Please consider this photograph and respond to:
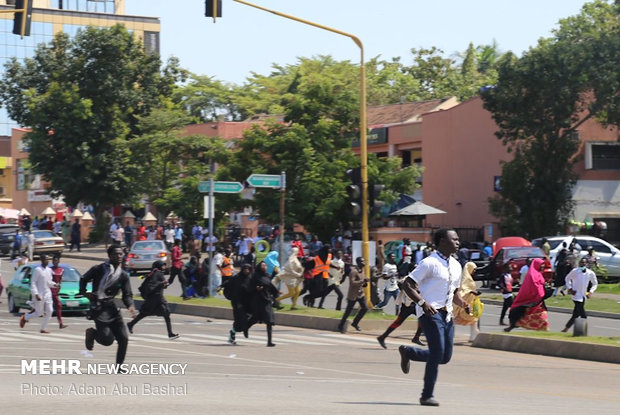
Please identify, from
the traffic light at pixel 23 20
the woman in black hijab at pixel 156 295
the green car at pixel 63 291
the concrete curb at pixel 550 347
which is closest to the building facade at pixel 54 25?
the green car at pixel 63 291

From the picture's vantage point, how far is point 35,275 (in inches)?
918

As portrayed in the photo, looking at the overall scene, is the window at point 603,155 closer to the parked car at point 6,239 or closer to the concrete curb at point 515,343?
the concrete curb at point 515,343

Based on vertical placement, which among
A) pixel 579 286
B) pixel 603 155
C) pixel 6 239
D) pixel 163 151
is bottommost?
pixel 579 286

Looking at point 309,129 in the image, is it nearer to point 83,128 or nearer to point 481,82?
point 83,128

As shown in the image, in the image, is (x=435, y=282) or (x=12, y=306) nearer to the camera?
(x=435, y=282)

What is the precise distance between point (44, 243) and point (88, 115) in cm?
921

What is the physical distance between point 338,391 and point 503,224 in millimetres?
36830

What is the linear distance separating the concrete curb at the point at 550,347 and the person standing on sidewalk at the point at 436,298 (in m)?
7.84

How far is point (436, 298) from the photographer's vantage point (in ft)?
35.6

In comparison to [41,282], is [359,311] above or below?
below

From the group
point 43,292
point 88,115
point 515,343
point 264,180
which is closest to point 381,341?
point 515,343

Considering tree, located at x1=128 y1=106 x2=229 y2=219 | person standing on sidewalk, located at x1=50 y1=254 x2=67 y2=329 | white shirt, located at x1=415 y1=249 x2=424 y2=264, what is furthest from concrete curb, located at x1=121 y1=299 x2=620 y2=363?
tree, located at x1=128 y1=106 x2=229 y2=219

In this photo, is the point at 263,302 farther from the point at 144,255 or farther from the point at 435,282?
the point at 144,255

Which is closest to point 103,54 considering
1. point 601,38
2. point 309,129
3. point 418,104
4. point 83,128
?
point 83,128
